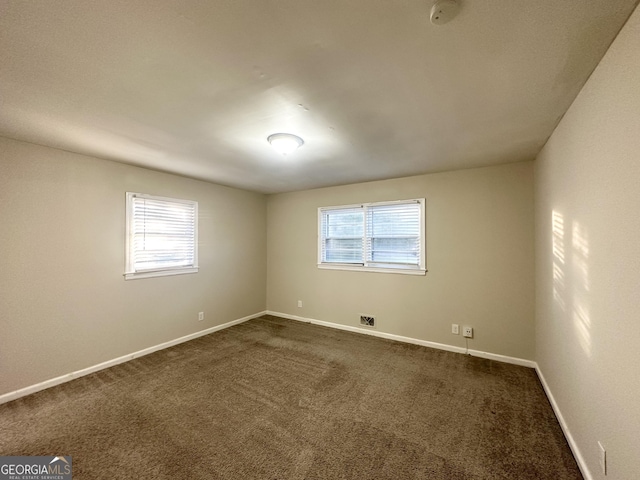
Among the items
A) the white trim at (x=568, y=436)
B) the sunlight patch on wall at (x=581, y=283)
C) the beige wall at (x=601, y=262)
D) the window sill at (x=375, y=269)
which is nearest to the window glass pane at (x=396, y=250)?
the window sill at (x=375, y=269)

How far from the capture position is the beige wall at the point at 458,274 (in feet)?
10.5

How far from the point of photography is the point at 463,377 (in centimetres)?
287

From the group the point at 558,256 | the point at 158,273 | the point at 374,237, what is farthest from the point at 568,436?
the point at 158,273

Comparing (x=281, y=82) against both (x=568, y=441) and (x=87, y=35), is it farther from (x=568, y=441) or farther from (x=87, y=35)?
(x=568, y=441)

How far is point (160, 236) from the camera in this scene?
371 cm

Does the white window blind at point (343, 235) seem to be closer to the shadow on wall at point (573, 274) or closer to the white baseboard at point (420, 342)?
the white baseboard at point (420, 342)

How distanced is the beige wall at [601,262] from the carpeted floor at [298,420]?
478mm

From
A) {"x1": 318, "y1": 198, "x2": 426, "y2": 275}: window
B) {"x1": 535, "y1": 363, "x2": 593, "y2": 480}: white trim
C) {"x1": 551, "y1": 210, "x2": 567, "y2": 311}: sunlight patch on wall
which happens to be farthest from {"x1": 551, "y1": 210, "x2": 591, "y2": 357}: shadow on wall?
{"x1": 318, "y1": 198, "x2": 426, "y2": 275}: window

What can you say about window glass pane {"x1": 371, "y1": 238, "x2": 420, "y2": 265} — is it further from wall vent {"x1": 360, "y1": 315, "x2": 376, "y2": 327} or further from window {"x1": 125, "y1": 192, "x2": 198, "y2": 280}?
window {"x1": 125, "y1": 192, "x2": 198, "y2": 280}

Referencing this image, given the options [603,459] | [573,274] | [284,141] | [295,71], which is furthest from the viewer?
[284,141]

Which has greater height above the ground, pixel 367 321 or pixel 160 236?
pixel 160 236

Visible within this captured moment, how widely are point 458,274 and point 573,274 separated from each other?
5.63ft

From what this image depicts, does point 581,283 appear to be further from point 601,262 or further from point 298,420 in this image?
point 298,420

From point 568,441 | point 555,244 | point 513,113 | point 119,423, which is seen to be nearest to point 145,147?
point 119,423
